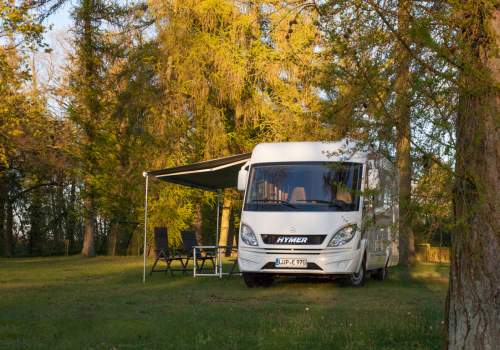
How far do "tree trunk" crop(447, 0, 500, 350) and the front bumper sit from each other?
8.28 metres

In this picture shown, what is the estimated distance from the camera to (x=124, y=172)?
3366 centimetres

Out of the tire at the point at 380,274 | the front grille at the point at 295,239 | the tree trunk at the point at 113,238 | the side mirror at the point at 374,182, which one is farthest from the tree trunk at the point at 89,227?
the side mirror at the point at 374,182

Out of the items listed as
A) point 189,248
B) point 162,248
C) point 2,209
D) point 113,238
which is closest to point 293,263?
point 162,248

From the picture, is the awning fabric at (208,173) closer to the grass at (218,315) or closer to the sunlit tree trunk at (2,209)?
the grass at (218,315)

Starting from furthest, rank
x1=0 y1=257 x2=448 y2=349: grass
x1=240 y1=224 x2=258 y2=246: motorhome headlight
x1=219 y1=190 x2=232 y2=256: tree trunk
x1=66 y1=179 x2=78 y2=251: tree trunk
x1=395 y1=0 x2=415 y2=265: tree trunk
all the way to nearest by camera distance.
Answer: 1. x1=66 y1=179 x2=78 y2=251: tree trunk
2. x1=219 y1=190 x2=232 y2=256: tree trunk
3. x1=240 y1=224 x2=258 y2=246: motorhome headlight
4. x1=0 y1=257 x2=448 y2=349: grass
5. x1=395 y1=0 x2=415 y2=265: tree trunk

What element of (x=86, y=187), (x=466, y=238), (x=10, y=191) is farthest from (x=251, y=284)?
(x=10, y=191)

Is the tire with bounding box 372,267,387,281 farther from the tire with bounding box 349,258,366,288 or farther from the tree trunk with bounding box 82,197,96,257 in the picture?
the tree trunk with bounding box 82,197,96,257

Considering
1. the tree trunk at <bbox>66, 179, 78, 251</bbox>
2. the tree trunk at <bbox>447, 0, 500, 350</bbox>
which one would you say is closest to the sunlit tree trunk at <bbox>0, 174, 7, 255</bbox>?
→ the tree trunk at <bbox>66, 179, 78, 251</bbox>

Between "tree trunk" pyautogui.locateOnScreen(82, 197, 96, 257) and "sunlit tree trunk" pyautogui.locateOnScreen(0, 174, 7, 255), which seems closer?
"tree trunk" pyautogui.locateOnScreen(82, 197, 96, 257)

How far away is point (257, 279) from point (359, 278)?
1.80m

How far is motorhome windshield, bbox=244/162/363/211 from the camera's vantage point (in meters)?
14.2

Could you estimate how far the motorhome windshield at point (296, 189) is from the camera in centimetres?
1420

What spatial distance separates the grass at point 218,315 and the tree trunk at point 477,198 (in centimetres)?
158

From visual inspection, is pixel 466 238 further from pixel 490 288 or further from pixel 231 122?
pixel 231 122
